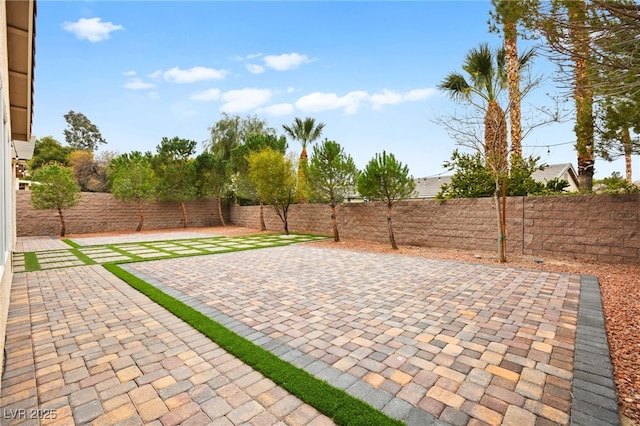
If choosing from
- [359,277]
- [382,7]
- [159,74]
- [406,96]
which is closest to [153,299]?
[359,277]

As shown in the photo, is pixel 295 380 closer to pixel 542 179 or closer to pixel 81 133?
pixel 542 179

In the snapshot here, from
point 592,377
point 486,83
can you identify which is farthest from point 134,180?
point 592,377

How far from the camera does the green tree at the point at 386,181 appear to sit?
9023mm

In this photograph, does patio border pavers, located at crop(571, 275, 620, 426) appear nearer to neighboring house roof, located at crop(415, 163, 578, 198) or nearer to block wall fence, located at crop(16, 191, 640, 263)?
block wall fence, located at crop(16, 191, 640, 263)

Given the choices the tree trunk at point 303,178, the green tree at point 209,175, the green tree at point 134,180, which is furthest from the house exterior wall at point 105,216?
the tree trunk at point 303,178

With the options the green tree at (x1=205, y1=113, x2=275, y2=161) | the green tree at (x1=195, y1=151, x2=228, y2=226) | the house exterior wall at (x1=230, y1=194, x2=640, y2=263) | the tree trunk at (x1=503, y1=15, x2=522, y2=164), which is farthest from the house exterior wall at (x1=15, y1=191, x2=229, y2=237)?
the tree trunk at (x1=503, y1=15, x2=522, y2=164)

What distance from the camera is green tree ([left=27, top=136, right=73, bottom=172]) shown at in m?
24.5

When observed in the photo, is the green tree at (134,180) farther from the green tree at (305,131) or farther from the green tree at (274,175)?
the green tree at (305,131)

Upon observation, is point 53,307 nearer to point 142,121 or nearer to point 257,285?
point 257,285

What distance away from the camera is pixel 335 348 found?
2.69m

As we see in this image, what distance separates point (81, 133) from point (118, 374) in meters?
40.0

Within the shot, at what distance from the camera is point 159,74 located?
17.8 meters

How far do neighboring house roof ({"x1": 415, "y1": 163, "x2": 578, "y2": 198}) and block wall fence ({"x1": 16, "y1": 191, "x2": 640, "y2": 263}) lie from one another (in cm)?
517

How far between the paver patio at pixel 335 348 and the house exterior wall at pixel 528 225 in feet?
7.50
